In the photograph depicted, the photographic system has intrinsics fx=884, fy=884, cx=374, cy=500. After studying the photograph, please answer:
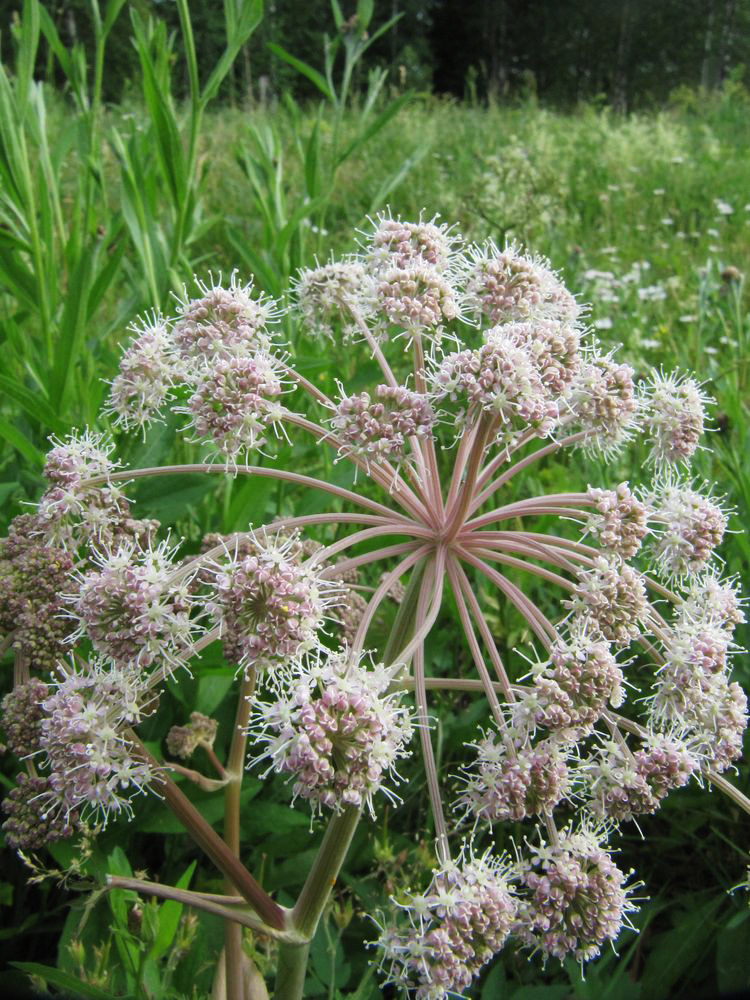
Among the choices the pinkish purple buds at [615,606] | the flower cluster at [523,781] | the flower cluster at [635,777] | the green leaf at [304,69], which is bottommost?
the flower cluster at [635,777]

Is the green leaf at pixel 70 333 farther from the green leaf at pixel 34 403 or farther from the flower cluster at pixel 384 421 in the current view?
the flower cluster at pixel 384 421

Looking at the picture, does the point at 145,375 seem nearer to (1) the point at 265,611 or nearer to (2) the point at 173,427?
(1) the point at 265,611

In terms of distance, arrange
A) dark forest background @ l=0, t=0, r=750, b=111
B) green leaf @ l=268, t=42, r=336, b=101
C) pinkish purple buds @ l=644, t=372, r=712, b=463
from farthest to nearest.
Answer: dark forest background @ l=0, t=0, r=750, b=111, green leaf @ l=268, t=42, r=336, b=101, pinkish purple buds @ l=644, t=372, r=712, b=463

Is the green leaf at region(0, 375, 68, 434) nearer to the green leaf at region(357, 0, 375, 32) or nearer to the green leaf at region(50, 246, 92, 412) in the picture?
the green leaf at region(50, 246, 92, 412)

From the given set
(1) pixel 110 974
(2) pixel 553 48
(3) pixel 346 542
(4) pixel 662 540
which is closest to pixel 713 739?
(4) pixel 662 540

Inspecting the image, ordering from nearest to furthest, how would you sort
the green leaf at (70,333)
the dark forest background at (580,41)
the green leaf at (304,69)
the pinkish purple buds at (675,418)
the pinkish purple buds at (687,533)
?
1. the pinkish purple buds at (687,533)
2. the pinkish purple buds at (675,418)
3. the green leaf at (70,333)
4. the green leaf at (304,69)
5. the dark forest background at (580,41)

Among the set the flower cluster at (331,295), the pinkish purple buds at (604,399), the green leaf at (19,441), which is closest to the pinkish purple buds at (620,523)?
the pinkish purple buds at (604,399)

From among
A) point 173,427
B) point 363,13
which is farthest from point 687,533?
point 363,13

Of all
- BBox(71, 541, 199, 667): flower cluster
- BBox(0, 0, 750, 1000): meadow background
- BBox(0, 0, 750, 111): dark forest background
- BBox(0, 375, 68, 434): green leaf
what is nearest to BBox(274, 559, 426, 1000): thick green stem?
BBox(0, 0, 750, 1000): meadow background
